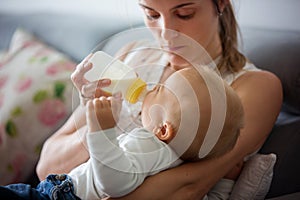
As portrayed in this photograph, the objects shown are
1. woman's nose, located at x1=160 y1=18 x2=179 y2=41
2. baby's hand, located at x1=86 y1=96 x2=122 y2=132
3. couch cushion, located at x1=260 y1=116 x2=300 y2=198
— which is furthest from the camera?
couch cushion, located at x1=260 y1=116 x2=300 y2=198

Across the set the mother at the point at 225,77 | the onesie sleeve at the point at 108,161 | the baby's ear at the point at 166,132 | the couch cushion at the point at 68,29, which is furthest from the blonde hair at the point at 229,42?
the couch cushion at the point at 68,29

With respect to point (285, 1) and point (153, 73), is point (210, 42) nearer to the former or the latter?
point (153, 73)

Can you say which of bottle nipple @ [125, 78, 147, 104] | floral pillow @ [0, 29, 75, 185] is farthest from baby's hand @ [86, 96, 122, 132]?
floral pillow @ [0, 29, 75, 185]

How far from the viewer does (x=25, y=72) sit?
2.04 m

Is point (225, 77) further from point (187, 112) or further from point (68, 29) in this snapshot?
point (68, 29)

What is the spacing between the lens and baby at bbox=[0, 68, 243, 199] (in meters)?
0.98

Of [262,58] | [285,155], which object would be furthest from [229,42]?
[285,155]

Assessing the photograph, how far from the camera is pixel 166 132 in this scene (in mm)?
1043

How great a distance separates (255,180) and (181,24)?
0.42 metres

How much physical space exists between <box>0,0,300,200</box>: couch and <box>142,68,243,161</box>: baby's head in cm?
22

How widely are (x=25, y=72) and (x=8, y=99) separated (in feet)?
0.46

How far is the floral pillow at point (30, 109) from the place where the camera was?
6.18 ft

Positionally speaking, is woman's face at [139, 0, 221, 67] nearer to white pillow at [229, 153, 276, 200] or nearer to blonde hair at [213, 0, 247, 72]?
blonde hair at [213, 0, 247, 72]

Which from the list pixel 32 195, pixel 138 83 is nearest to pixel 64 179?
pixel 32 195
